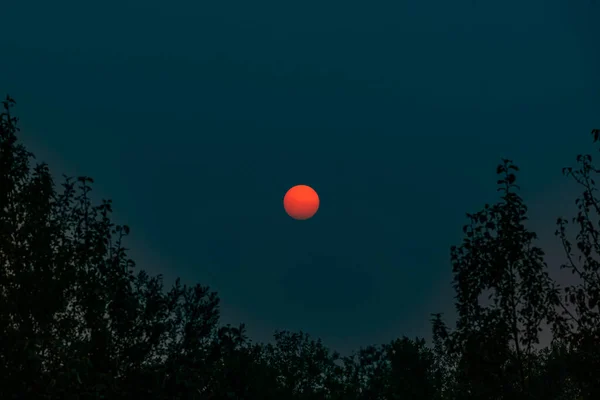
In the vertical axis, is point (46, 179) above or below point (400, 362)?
Answer: below

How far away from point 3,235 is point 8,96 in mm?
3811

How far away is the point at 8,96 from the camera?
54.9 ft

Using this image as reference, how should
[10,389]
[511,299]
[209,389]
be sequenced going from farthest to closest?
[209,389] → [511,299] → [10,389]

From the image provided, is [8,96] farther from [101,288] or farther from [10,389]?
[10,389]

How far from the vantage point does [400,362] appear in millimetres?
47000

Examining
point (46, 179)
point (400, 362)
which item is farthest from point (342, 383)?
point (46, 179)

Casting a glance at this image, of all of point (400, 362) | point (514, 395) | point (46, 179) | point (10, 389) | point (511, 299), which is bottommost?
point (10, 389)

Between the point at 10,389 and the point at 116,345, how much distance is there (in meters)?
4.69

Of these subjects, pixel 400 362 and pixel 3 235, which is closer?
pixel 3 235

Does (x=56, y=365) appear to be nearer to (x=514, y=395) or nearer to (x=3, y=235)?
(x=3, y=235)

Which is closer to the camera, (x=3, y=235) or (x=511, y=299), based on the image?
(x=3, y=235)

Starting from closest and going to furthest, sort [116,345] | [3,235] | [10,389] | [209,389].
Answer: [10,389] < [3,235] < [116,345] < [209,389]

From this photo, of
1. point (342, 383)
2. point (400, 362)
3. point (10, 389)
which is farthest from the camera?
point (342, 383)

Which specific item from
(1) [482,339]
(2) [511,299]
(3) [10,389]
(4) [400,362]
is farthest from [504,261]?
(4) [400,362]
